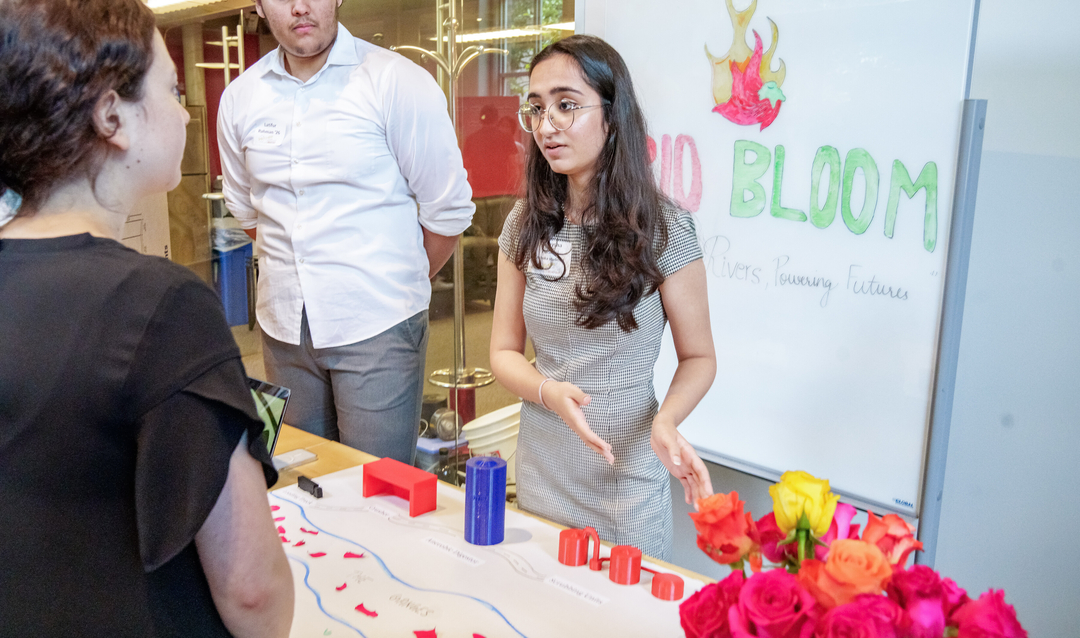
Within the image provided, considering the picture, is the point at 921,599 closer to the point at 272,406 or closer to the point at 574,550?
the point at 574,550

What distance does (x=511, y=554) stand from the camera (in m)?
1.33

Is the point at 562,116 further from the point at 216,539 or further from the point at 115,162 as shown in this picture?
the point at 216,539

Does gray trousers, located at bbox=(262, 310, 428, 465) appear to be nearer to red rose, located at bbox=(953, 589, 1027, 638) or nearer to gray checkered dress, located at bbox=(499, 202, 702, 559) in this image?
gray checkered dress, located at bbox=(499, 202, 702, 559)

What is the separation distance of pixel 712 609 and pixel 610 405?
903 millimetres

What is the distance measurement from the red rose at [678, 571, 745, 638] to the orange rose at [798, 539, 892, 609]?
0.07 m

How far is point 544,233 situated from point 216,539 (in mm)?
1026

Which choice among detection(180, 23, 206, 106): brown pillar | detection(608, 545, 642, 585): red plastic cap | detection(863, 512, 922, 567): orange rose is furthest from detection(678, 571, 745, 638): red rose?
detection(180, 23, 206, 106): brown pillar

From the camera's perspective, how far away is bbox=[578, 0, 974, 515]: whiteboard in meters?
1.75

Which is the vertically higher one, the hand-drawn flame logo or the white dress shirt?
the hand-drawn flame logo

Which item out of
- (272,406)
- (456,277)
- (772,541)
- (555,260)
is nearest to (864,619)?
(772,541)

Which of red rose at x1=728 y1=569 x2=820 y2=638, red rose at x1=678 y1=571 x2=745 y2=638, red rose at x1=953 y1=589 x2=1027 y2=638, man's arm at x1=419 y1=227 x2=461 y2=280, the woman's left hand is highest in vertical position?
man's arm at x1=419 y1=227 x2=461 y2=280

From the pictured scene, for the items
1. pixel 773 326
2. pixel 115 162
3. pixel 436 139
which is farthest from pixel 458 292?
pixel 115 162

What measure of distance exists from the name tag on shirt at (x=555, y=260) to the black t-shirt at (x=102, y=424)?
94cm

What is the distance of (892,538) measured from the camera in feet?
2.36
